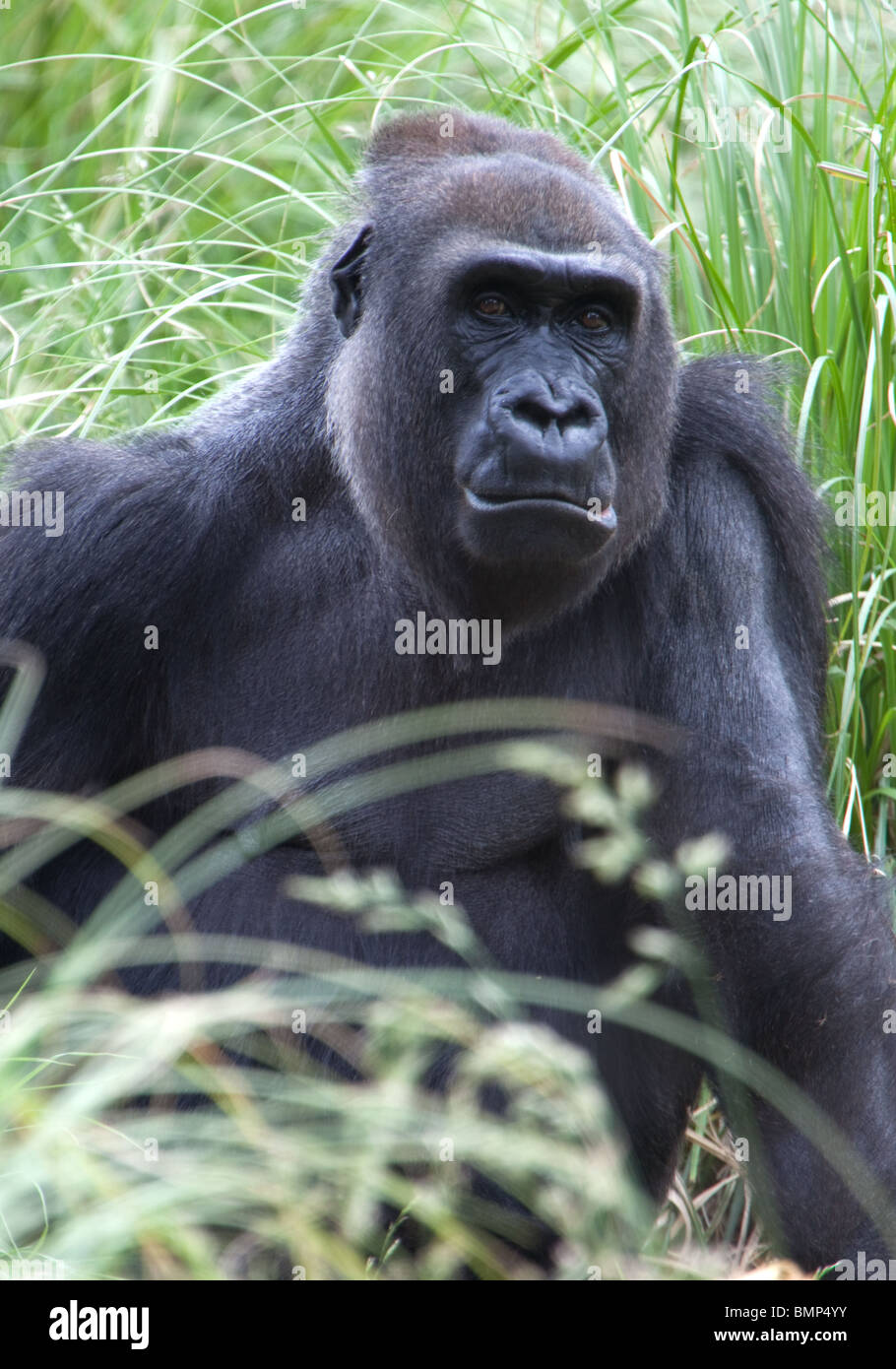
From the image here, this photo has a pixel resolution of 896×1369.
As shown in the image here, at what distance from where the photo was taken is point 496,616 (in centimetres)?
387

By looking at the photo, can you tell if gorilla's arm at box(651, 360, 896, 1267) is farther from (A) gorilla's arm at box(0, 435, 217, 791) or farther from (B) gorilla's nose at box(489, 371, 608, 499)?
(A) gorilla's arm at box(0, 435, 217, 791)

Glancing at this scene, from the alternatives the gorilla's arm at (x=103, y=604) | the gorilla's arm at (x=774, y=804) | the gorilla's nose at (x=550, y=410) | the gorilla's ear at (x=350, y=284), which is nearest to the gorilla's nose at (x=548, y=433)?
the gorilla's nose at (x=550, y=410)

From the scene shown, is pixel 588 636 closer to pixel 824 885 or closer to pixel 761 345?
pixel 824 885

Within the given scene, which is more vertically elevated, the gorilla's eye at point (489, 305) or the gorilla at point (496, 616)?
the gorilla's eye at point (489, 305)

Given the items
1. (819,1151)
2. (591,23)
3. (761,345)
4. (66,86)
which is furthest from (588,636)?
(66,86)

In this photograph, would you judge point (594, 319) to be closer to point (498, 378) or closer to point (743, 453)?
point (498, 378)

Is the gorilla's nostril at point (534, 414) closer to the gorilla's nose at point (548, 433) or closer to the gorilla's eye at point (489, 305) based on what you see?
the gorilla's nose at point (548, 433)

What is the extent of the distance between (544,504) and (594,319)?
21.6 inches

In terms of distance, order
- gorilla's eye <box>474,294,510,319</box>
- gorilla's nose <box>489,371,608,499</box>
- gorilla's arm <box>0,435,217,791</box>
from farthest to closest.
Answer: gorilla's arm <box>0,435,217,791</box> < gorilla's eye <box>474,294,510,319</box> < gorilla's nose <box>489,371,608,499</box>

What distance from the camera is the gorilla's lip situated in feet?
11.4

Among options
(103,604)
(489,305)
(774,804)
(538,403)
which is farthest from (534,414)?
(103,604)

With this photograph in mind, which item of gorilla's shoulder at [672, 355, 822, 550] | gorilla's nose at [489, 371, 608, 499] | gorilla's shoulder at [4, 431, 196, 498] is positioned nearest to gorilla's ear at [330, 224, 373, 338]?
gorilla's shoulder at [4, 431, 196, 498]

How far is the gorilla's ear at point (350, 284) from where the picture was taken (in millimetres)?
4059

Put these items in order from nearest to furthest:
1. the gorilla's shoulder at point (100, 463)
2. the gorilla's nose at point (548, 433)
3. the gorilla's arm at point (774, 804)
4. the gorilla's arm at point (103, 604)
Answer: the gorilla's nose at point (548, 433) < the gorilla's arm at point (774, 804) < the gorilla's arm at point (103, 604) < the gorilla's shoulder at point (100, 463)
